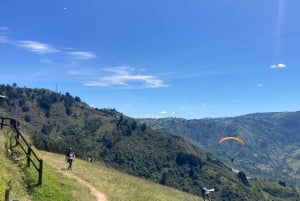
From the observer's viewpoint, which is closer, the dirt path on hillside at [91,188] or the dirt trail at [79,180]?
the dirt path on hillside at [91,188]

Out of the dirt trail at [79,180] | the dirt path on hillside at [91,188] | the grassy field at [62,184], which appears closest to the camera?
the grassy field at [62,184]

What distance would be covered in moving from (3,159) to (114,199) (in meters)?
11.4

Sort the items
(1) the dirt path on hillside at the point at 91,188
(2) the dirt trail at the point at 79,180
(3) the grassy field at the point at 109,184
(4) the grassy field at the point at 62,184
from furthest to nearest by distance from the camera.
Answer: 1. (3) the grassy field at the point at 109,184
2. (2) the dirt trail at the point at 79,180
3. (1) the dirt path on hillside at the point at 91,188
4. (4) the grassy field at the point at 62,184

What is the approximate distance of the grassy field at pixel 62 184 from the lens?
30.1m

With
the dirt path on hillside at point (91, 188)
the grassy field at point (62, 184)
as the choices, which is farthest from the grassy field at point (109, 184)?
the dirt path on hillside at point (91, 188)

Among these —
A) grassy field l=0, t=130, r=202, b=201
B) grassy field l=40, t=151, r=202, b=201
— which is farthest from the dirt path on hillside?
grassy field l=40, t=151, r=202, b=201

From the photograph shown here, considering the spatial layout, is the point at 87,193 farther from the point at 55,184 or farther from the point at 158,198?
the point at 158,198

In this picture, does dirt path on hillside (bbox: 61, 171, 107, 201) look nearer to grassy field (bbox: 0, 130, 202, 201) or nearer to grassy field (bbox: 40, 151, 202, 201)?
grassy field (bbox: 0, 130, 202, 201)

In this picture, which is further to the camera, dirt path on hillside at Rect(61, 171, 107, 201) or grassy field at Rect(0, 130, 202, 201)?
dirt path on hillside at Rect(61, 171, 107, 201)

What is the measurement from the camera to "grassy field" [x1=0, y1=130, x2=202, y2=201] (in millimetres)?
30080

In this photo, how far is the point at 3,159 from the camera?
105ft

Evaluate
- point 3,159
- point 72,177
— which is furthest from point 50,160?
point 3,159

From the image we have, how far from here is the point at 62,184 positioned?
36156 millimetres

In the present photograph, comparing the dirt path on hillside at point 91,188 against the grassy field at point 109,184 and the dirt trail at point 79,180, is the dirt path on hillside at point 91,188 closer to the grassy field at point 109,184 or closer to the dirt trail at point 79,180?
the dirt trail at point 79,180
